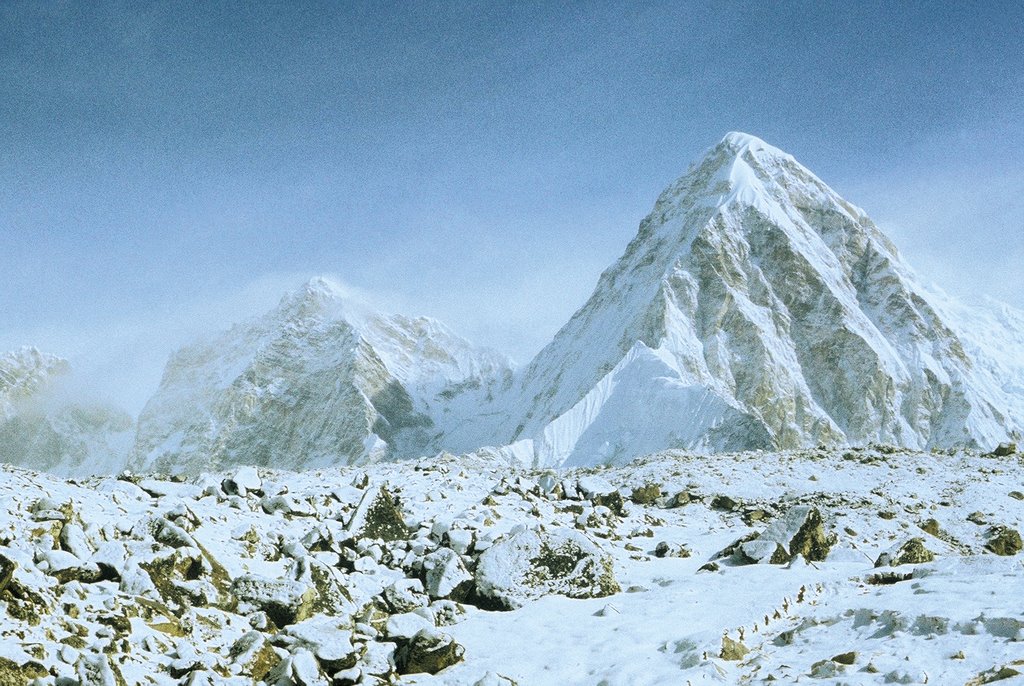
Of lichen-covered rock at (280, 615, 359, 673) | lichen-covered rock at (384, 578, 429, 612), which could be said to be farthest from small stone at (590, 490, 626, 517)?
lichen-covered rock at (280, 615, 359, 673)

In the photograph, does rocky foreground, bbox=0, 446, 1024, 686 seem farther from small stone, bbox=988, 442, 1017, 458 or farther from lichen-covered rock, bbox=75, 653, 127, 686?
small stone, bbox=988, 442, 1017, 458

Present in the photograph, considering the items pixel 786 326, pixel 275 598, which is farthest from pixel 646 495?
pixel 786 326

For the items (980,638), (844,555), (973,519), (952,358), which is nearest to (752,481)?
(973,519)

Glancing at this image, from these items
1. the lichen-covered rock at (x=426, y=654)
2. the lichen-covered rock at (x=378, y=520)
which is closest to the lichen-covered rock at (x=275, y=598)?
the lichen-covered rock at (x=426, y=654)

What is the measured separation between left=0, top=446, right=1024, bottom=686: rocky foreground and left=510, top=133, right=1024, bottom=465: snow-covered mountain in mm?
35411

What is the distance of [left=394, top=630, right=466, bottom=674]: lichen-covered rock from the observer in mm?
8359

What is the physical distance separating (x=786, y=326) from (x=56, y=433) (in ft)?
602

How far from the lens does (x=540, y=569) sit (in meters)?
11.0

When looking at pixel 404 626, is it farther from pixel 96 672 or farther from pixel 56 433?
pixel 56 433

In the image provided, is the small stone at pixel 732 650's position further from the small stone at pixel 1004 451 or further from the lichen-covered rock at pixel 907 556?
the small stone at pixel 1004 451

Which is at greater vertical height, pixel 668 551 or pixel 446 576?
pixel 668 551

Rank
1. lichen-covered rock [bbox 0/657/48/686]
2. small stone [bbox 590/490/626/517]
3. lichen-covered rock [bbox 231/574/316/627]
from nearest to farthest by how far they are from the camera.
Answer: lichen-covered rock [bbox 0/657/48/686] < lichen-covered rock [bbox 231/574/316/627] < small stone [bbox 590/490/626/517]

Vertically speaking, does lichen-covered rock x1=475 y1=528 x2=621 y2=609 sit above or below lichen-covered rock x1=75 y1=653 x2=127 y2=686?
above

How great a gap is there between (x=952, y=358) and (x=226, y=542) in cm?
7423
